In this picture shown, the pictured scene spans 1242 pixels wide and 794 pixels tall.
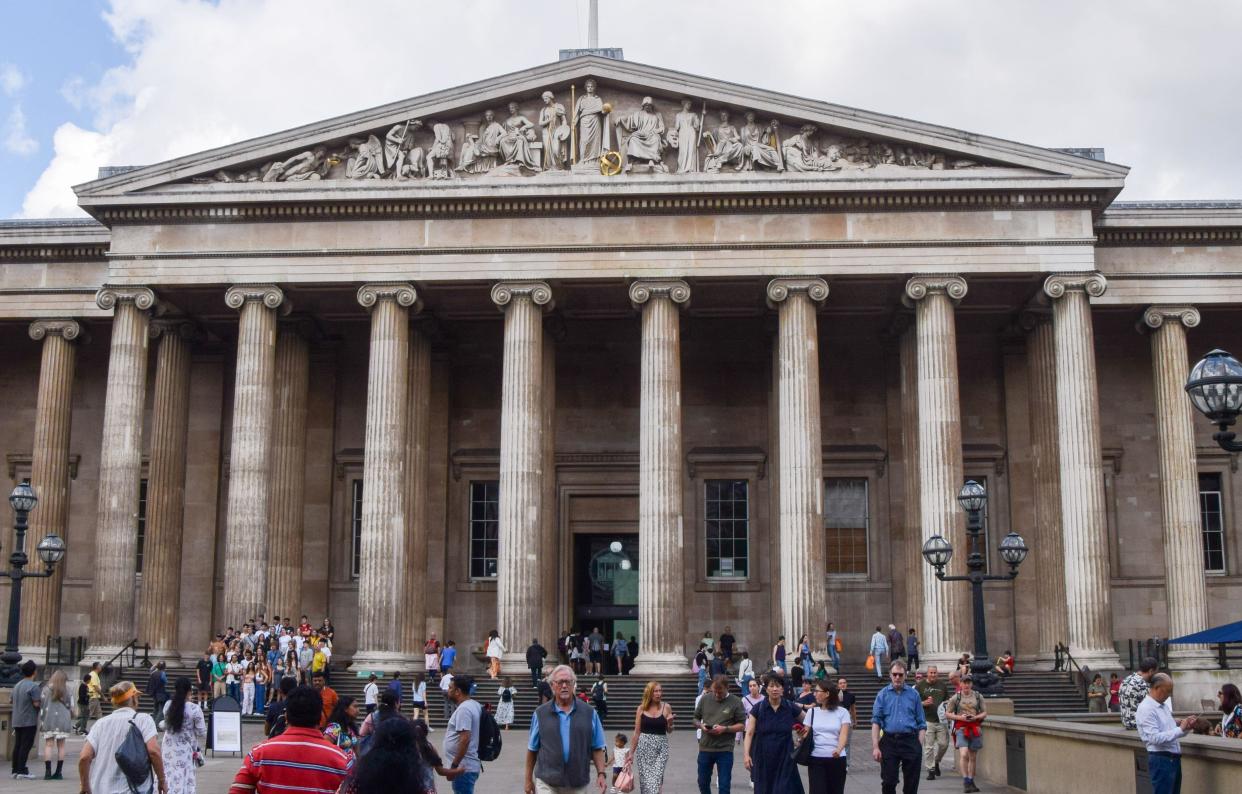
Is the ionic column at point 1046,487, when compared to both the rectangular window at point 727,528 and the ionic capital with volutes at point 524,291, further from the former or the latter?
the ionic capital with volutes at point 524,291

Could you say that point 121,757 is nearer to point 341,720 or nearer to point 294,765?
point 341,720

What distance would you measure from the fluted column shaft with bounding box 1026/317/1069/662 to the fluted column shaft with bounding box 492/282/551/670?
13265mm

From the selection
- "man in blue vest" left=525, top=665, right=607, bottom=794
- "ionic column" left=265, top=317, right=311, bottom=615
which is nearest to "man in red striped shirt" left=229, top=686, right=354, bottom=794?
"man in blue vest" left=525, top=665, right=607, bottom=794

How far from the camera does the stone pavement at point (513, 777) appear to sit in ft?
66.7

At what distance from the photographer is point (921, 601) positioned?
36531mm

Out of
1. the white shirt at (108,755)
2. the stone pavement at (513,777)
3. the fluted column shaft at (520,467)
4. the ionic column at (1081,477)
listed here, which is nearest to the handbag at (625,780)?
the white shirt at (108,755)

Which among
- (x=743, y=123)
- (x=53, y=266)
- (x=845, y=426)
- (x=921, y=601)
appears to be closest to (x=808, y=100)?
(x=743, y=123)

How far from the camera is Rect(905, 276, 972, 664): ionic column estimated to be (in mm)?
33688

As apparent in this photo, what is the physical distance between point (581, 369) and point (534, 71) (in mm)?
10182

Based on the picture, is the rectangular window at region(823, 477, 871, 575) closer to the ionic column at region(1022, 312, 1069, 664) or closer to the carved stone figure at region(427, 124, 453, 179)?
the ionic column at region(1022, 312, 1069, 664)

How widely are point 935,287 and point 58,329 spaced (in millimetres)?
24189

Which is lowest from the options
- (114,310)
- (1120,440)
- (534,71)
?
(1120,440)

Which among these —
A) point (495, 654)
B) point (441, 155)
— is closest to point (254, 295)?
point (441, 155)

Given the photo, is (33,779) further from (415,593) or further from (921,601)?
(921,601)
